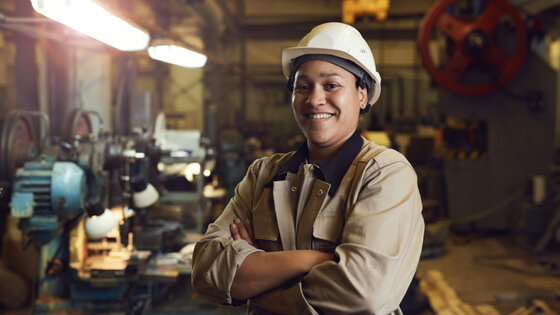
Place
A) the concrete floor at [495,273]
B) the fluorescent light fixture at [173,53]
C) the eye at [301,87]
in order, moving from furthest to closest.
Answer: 1. the concrete floor at [495,273]
2. the fluorescent light fixture at [173,53]
3. the eye at [301,87]

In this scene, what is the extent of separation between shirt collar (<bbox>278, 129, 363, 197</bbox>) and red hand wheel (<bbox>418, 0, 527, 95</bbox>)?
4622 millimetres

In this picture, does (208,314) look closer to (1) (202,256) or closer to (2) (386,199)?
(1) (202,256)

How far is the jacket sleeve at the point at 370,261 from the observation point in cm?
113

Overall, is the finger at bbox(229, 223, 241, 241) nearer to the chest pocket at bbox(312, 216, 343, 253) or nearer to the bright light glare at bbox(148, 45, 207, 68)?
the chest pocket at bbox(312, 216, 343, 253)

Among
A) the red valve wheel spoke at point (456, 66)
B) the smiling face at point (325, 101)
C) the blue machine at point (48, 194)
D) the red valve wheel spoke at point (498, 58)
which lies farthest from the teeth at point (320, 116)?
the red valve wheel spoke at point (498, 58)

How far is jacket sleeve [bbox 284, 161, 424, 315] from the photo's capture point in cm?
113

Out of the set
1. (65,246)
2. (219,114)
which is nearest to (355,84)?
(65,246)

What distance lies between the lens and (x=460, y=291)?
412cm

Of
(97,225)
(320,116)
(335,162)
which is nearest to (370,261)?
(335,162)

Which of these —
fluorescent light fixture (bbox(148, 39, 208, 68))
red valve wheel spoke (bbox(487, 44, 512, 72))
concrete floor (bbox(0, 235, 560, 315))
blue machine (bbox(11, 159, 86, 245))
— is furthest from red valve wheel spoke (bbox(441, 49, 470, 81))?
blue machine (bbox(11, 159, 86, 245))

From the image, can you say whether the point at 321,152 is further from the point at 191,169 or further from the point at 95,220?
the point at 191,169

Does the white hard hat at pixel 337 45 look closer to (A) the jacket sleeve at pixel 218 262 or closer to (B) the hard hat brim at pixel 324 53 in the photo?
(B) the hard hat brim at pixel 324 53

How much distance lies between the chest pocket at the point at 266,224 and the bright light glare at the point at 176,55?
1.93 meters

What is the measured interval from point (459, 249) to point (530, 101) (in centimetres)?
195
